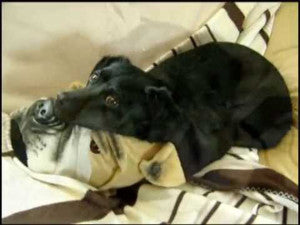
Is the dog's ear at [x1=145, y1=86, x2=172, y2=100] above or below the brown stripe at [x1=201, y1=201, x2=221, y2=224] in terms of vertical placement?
above

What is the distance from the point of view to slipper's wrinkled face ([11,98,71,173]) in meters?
0.72

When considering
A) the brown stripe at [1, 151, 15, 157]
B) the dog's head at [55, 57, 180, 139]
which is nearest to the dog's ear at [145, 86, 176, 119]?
the dog's head at [55, 57, 180, 139]

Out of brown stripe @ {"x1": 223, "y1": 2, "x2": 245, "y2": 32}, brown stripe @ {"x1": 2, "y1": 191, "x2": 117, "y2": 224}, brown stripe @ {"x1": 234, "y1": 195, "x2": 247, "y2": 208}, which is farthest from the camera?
brown stripe @ {"x1": 223, "y1": 2, "x2": 245, "y2": 32}

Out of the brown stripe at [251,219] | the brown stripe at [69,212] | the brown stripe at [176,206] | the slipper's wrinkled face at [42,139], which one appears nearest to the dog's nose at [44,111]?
the slipper's wrinkled face at [42,139]

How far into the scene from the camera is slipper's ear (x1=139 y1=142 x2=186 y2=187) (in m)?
0.73

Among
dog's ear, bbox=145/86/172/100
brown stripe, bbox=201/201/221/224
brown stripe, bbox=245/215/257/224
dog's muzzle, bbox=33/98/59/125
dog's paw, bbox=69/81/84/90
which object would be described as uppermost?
dog's muzzle, bbox=33/98/59/125

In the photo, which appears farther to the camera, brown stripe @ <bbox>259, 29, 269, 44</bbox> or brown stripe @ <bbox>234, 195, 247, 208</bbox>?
brown stripe @ <bbox>259, 29, 269, 44</bbox>

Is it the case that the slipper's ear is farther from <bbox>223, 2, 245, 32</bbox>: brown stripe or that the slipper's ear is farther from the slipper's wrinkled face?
<bbox>223, 2, 245, 32</bbox>: brown stripe

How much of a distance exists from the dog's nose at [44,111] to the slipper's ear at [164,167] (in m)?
0.16

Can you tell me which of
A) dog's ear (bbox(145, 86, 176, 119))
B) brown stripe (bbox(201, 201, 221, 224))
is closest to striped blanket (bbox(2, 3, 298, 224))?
brown stripe (bbox(201, 201, 221, 224))

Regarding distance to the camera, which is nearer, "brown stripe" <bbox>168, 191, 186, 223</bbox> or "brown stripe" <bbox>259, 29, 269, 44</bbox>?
"brown stripe" <bbox>168, 191, 186, 223</bbox>

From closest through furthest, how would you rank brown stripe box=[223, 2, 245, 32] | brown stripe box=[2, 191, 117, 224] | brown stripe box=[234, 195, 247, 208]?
brown stripe box=[2, 191, 117, 224] < brown stripe box=[234, 195, 247, 208] < brown stripe box=[223, 2, 245, 32]

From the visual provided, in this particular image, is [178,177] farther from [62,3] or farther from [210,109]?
[62,3]

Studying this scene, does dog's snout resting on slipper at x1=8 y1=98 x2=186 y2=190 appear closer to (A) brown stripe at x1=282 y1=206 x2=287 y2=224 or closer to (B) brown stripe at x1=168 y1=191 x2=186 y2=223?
(B) brown stripe at x1=168 y1=191 x2=186 y2=223
